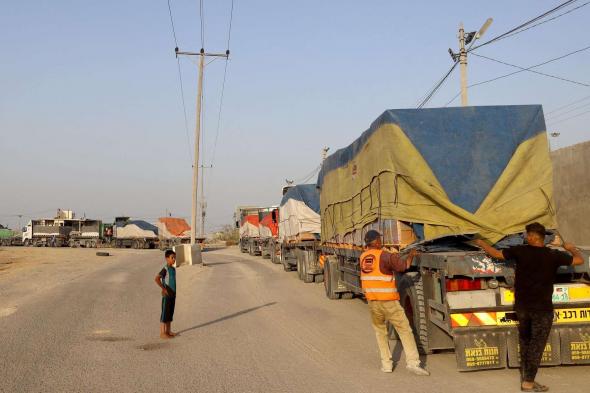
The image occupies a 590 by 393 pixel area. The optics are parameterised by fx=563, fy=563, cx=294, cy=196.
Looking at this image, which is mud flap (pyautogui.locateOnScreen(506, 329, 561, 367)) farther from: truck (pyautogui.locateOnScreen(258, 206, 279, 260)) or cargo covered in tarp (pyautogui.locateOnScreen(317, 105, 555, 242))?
truck (pyautogui.locateOnScreen(258, 206, 279, 260))

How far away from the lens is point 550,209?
26.5ft

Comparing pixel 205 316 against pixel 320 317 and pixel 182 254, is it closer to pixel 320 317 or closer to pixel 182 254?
pixel 320 317

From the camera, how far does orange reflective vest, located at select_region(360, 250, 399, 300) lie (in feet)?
21.9

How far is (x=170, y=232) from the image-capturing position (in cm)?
5516

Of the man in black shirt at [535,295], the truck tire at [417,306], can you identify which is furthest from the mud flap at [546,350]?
the truck tire at [417,306]

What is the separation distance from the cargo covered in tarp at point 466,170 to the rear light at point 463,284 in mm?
1168

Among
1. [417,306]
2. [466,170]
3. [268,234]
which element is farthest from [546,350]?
[268,234]

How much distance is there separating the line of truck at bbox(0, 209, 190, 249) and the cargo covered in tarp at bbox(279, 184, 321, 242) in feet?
111

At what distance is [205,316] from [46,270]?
51.8ft

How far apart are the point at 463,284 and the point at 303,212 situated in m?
13.7

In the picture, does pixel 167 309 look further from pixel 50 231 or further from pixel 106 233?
pixel 50 231

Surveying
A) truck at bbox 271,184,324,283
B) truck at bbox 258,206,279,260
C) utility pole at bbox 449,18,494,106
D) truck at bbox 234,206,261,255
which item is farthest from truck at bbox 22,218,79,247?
utility pole at bbox 449,18,494,106

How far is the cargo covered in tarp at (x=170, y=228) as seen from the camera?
5519cm

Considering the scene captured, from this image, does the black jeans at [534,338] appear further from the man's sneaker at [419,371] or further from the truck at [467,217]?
the man's sneaker at [419,371]
